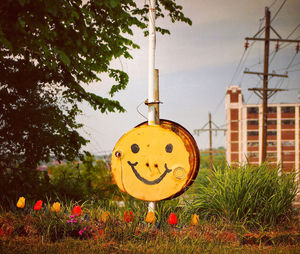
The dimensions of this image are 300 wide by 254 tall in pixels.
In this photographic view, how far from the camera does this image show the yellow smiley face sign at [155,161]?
3783mm

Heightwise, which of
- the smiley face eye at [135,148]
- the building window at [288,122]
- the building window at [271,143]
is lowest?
the smiley face eye at [135,148]

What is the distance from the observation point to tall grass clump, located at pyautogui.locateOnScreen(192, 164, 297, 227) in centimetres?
455

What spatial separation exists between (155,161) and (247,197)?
1780mm

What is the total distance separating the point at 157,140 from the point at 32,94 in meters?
4.91

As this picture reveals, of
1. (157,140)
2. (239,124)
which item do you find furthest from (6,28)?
(239,124)

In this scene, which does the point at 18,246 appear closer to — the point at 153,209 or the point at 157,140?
the point at 153,209

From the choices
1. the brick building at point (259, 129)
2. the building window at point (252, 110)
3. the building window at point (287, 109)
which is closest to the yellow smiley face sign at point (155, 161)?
the brick building at point (259, 129)

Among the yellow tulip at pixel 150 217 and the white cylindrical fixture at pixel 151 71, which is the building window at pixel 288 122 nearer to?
the white cylindrical fixture at pixel 151 71

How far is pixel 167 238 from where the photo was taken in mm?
3754

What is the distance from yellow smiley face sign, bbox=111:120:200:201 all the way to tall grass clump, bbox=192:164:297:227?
112cm

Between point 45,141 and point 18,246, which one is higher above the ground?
point 45,141

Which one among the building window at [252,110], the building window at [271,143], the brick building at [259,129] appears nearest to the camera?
the brick building at [259,129]

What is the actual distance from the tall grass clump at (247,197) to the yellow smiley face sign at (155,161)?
44.3 inches

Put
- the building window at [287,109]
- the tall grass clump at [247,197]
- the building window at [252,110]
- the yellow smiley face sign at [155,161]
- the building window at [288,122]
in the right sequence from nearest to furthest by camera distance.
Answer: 1. the yellow smiley face sign at [155,161]
2. the tall grass clump at [247,197]
3. the building window at [252,110]
4. the building window at [288,122]
5. the building window at [287,109]
